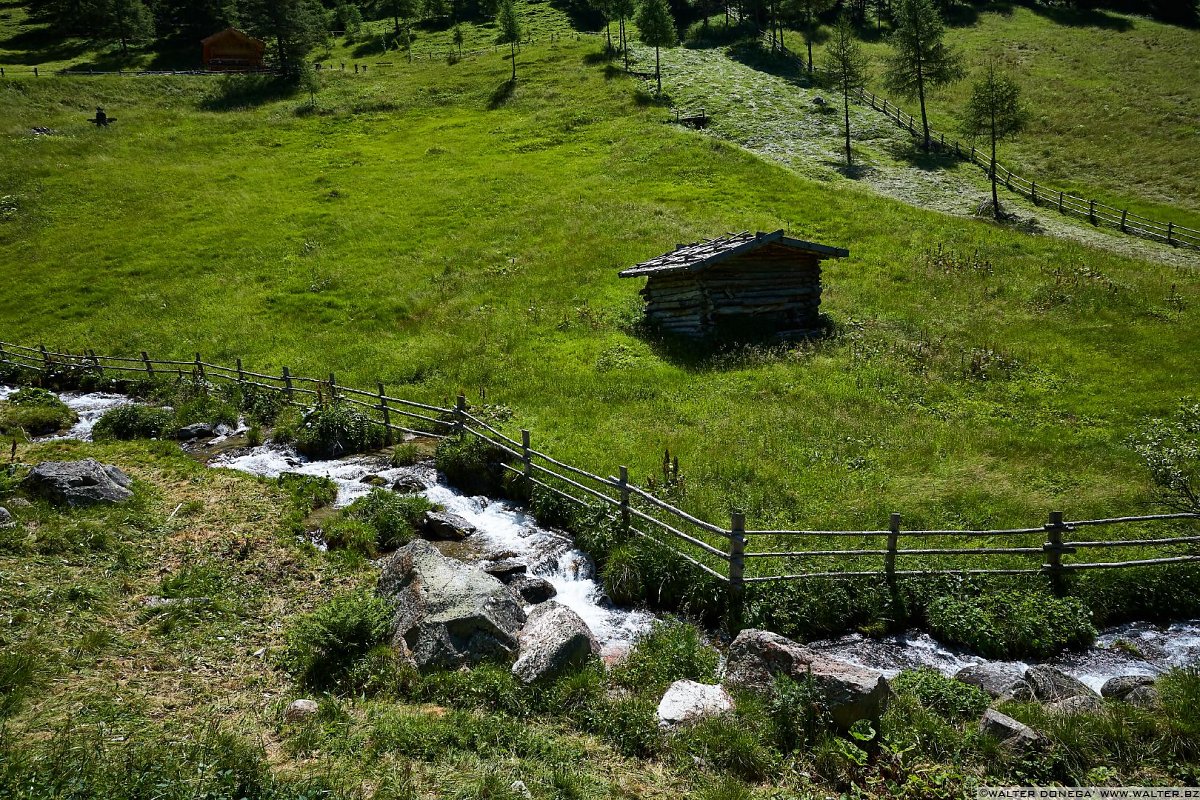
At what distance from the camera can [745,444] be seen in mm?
17312

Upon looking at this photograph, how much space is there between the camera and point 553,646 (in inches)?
385

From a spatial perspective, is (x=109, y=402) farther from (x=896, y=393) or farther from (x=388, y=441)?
(x=896, y=393)

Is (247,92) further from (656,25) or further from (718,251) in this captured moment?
(718,251)

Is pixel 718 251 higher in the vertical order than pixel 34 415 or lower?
higher

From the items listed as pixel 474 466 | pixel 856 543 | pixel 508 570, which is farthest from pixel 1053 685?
pixel 474 466

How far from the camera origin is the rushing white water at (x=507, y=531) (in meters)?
12.0

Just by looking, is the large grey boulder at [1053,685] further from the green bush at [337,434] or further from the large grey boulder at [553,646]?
the green bush at [337,434]

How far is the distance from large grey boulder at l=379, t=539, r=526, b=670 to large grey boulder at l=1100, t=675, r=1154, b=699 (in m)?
8.60

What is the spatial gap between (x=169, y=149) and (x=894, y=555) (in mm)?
61860

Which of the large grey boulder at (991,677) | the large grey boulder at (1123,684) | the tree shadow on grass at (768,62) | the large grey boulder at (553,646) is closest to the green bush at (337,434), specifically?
the large grey boulder at (553,646)

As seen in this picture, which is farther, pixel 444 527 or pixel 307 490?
pixel 307 490

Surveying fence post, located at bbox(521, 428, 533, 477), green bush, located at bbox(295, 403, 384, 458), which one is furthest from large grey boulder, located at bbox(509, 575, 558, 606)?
green bush, located at bbox(295, 403, 384, 458)

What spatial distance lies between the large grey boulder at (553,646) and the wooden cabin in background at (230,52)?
Answer: 281 ft

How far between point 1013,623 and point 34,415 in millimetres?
27461
